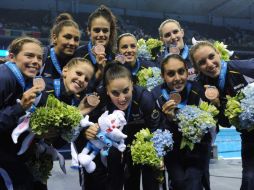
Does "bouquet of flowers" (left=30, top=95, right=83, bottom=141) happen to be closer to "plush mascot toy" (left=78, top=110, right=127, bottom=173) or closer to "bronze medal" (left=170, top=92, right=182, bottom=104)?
"plush mascot toy" (left=78, top=110, right=127, bottom=173)

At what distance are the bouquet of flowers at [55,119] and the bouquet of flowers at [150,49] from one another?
5.15ft

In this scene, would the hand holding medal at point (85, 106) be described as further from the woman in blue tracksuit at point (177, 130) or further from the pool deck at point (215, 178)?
the pool deck at point (215, 178)

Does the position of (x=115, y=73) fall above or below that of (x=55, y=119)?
above

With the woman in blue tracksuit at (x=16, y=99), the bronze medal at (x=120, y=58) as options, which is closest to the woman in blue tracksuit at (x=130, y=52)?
the bronze medal at (x=120, y=58)

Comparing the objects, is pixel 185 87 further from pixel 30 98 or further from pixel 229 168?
pixel 229 168

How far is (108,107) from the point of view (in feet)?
10.1

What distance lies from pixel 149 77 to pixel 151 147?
3.02ft

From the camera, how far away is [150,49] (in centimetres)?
412

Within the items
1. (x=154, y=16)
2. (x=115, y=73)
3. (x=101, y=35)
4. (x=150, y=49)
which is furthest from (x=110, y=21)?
(x=154, y=16)

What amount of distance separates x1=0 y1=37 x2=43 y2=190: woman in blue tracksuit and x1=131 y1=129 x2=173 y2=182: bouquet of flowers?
84cm

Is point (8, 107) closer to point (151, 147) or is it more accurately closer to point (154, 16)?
point (151, 147)

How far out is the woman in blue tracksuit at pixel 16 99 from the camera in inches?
98.4

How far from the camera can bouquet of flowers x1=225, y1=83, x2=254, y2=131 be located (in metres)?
2.75

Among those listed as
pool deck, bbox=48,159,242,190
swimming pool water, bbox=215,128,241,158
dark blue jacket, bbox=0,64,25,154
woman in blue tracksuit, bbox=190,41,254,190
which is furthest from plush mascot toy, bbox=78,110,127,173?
swimming pool water, bbox=215,128,241,158
